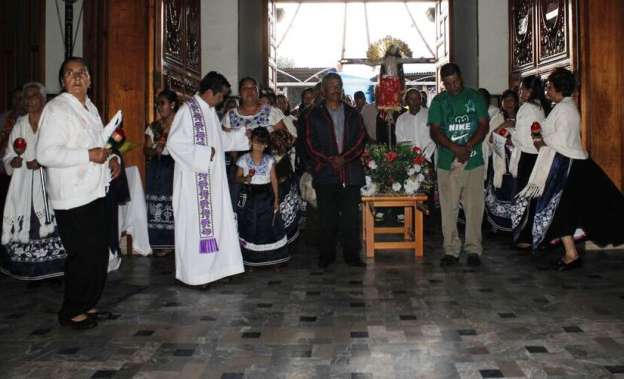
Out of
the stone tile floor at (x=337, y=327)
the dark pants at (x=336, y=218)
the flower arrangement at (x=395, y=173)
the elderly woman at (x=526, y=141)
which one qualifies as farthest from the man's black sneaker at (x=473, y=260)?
the dark pants at (x=336, y=218)

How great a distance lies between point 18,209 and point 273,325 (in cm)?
217

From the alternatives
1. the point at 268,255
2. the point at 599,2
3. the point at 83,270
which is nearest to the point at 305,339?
the point at 83,270

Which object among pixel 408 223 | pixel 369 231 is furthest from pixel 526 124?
pixel 369 231

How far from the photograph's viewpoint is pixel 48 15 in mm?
6383

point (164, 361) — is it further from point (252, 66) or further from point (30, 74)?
point (252, 66)

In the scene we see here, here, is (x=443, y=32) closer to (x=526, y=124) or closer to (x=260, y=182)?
(x=526, y=124)

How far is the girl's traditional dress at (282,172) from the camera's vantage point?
5.55 meters

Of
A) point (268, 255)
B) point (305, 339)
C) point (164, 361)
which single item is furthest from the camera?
point (268, 255)

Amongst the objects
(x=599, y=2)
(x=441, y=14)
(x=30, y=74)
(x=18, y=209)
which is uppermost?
(x=441, y=14)

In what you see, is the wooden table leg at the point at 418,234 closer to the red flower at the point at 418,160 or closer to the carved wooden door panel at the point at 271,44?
the red flower at the point at 418,160

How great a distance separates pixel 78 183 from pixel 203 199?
1210 mm

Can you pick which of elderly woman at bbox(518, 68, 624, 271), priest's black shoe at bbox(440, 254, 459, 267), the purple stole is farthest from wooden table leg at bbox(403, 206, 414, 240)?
the purple stole

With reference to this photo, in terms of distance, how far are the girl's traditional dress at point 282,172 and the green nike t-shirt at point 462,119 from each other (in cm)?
130

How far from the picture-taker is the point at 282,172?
567 cm
